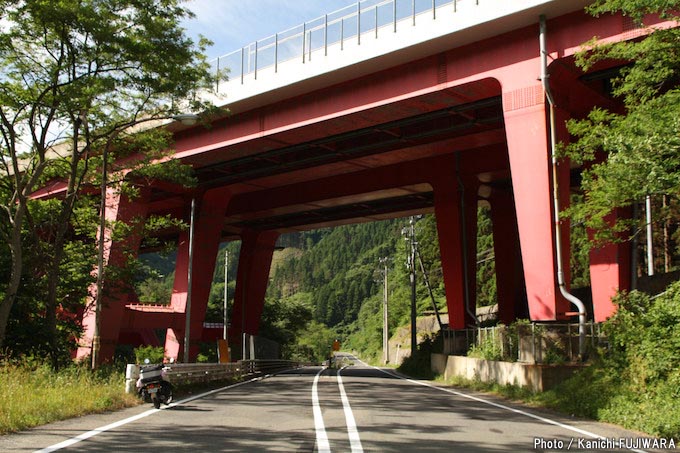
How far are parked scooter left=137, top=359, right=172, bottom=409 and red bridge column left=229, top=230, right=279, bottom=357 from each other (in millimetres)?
39253

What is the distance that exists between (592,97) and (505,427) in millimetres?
18205

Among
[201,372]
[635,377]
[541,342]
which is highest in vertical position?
[541,342]

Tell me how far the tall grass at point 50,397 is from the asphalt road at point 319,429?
396 millimetres

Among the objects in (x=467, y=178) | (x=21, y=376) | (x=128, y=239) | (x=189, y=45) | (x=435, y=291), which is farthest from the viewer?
(x=435, y=291)

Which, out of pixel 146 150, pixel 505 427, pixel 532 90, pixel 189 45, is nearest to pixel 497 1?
pixel 532 90

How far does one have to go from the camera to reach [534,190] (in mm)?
22781

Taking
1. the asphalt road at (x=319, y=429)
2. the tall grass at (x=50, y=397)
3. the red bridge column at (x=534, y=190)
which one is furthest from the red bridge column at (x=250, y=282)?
the asphalt road at (x=319, y=429)

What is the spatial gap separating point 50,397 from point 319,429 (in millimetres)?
5908

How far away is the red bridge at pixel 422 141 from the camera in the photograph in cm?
2258

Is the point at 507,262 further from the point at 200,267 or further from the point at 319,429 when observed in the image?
the point at 319,429

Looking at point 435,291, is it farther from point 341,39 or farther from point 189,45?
point 189,45

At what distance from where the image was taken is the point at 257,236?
56.2 metres

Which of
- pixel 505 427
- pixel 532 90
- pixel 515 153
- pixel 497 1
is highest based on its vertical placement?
pixel 497 1

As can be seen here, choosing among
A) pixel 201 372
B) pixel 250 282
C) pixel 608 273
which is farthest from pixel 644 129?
pixel 250 282
